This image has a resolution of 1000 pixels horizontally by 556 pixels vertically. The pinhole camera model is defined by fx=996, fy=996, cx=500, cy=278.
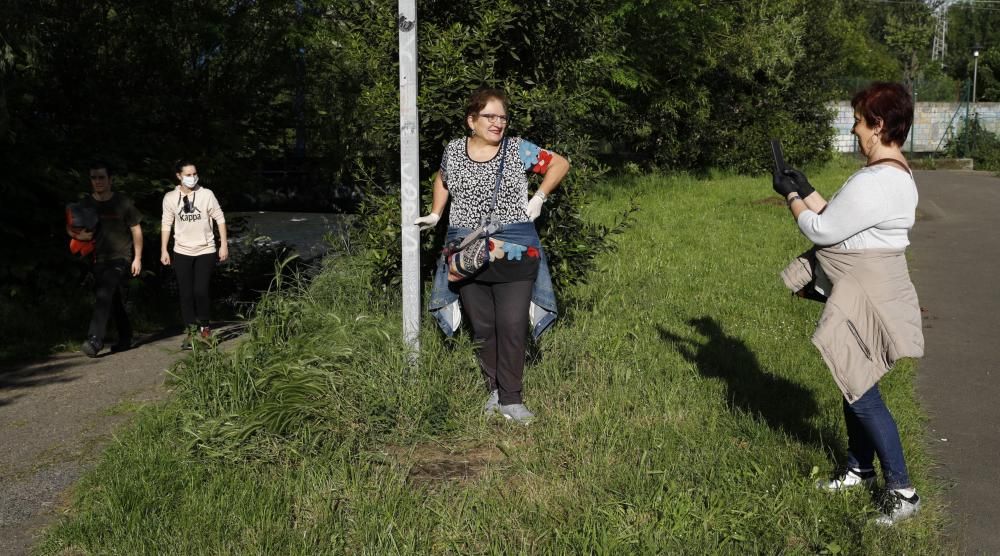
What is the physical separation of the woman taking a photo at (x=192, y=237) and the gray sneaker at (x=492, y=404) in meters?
3.31

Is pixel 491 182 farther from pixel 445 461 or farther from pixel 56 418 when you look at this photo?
pixel 56 418

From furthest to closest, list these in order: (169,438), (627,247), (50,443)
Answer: (627,247)
(50,443)
(169,438)

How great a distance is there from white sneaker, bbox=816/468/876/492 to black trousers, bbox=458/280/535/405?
65.4 inches

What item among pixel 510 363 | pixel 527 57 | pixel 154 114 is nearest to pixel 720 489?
pixel 510 363

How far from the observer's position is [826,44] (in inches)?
979

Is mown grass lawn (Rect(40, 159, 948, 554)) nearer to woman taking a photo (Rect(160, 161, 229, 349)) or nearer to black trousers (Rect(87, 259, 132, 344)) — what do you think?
woman taking a photo (Rect(160, 161, 229, 349))

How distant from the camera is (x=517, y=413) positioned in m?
5.25

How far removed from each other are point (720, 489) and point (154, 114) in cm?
809

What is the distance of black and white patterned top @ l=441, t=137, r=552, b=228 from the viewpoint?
5.19 metres

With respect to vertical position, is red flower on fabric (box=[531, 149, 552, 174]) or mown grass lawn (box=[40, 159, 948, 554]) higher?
red flower on fabric (box=[531, 149, 552, 174])

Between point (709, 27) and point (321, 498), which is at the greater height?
point (709, 27)

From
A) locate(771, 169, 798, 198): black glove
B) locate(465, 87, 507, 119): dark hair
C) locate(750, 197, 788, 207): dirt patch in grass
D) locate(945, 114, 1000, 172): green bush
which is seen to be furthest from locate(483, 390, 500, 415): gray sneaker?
locate(945, 114, 1000, 172): green bush

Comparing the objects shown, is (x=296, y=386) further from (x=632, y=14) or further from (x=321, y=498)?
(x=632, y=14)

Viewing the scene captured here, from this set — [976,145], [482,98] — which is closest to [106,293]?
[482,98]
